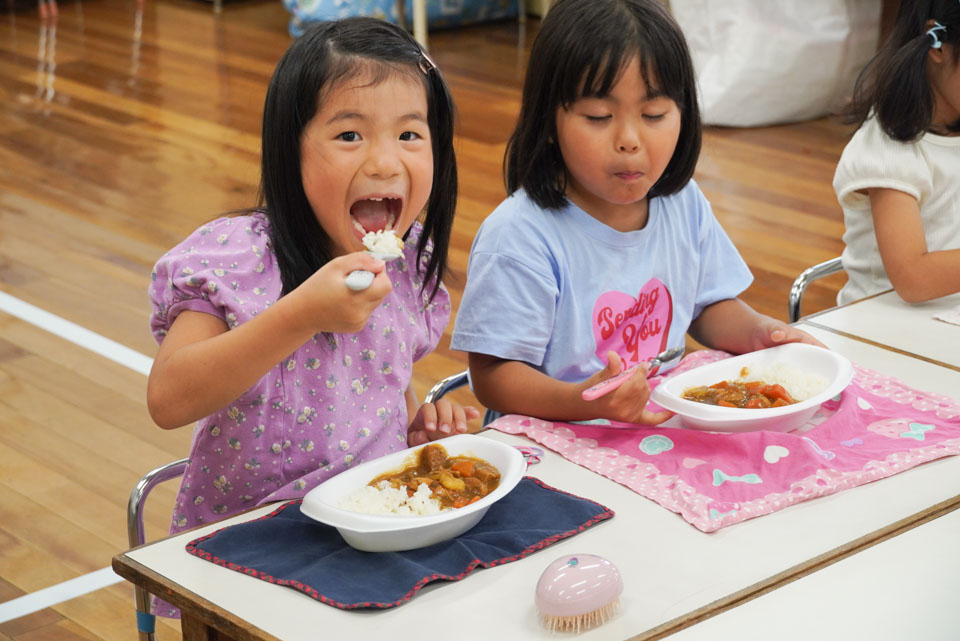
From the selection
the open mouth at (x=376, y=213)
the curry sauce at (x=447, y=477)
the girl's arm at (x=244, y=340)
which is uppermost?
the open mouth at (x=376, y=213)

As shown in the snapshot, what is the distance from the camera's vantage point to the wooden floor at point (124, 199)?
232cm

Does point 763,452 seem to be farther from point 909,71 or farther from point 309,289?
point 909,71

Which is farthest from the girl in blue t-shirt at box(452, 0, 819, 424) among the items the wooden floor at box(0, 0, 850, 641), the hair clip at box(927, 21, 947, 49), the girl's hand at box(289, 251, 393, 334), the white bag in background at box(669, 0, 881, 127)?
the white bag in background at box(669, 0, 881, 127)

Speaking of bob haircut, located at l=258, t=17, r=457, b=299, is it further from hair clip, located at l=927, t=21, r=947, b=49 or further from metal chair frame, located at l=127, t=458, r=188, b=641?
hair clip, located at l=927, t=21, r=947, b=49

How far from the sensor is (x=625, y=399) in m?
1.30

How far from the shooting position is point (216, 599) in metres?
0.99

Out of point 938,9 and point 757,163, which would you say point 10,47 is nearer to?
point 757,163

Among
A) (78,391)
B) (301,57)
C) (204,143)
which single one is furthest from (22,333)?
(301,57)

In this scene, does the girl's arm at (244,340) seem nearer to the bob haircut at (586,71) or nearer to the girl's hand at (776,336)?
the bob haircut at (586,71)

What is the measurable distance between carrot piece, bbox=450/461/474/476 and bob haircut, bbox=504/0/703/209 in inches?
19.7

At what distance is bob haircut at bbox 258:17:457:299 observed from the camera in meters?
1.22

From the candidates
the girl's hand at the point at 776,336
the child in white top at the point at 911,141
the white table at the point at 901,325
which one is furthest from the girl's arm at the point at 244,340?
the child in white top at the point at 911,141

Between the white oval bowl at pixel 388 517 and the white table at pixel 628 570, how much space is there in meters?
0.05

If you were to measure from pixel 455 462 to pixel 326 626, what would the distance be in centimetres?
28
